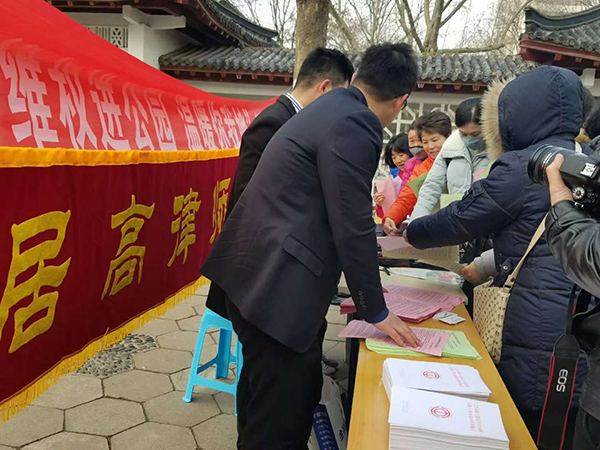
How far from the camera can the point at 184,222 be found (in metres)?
2.34

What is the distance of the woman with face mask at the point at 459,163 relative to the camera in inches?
105

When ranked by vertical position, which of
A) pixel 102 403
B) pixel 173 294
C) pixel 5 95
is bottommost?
pixel 102 403

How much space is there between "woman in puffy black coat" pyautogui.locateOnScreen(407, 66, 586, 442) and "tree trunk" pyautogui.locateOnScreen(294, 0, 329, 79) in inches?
146

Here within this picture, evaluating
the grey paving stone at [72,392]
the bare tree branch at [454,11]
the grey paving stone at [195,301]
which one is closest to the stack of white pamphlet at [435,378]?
the grey paving stone at [72,392]

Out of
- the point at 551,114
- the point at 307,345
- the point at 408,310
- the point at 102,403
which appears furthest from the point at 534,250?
the point at 102,403

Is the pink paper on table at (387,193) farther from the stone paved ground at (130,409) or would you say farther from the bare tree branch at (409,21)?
the bare tree branch at (409,21)

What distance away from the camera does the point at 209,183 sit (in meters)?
2.59

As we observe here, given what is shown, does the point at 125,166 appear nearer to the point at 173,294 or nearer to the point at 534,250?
the point at 173,294

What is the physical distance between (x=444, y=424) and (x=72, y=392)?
88.2 inches

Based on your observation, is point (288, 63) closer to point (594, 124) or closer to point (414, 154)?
point (414, 154)

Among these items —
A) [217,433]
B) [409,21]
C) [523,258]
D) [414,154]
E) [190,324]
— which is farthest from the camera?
[409,21]

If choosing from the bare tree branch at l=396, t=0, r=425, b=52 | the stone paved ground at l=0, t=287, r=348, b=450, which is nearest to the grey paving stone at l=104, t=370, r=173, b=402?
the stone paved ground at l=0, t=287, r=348, b=450

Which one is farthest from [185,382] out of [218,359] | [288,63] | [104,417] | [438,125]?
[288,63]

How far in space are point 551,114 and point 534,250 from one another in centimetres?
41
